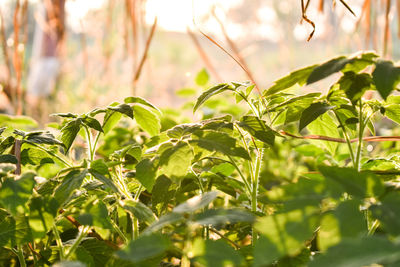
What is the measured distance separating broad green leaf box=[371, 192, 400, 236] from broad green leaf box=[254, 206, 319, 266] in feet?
0.17

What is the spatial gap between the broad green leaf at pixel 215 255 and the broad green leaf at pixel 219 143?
15 cm

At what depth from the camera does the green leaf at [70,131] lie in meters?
0.65

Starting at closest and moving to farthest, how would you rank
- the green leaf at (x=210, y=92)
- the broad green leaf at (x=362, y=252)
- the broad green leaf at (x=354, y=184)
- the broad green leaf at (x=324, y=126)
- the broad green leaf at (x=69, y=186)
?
the broad green leaf at (x=362, y=252)
the broad green leaf at (x=354, y=184)
the broad green leaf at (x=69, y=186)
the green leaf at (x=210, y=92)
the broad green leaf at (x=324, y=126)

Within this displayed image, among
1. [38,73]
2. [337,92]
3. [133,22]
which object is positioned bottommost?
[38,73]

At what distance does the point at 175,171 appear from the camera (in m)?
0.53

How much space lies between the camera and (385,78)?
0.48 metres

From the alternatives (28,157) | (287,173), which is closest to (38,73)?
(287,173)

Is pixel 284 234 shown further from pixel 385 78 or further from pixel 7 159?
pixel 7 159

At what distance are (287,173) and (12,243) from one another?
3.41 ft

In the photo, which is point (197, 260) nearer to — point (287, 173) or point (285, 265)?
point (285, 265)

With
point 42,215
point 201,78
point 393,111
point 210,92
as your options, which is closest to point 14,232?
point 42,215

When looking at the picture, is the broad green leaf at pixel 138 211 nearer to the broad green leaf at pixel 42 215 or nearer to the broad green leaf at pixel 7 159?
the broad green leaf at pixel 42 215

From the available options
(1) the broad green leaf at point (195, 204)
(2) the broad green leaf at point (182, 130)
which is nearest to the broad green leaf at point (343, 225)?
(1) the broad green leaf at point (195, 204)

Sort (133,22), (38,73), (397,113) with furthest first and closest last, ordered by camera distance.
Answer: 1. (38,73)
2. (133,22)
3. (397,113)
